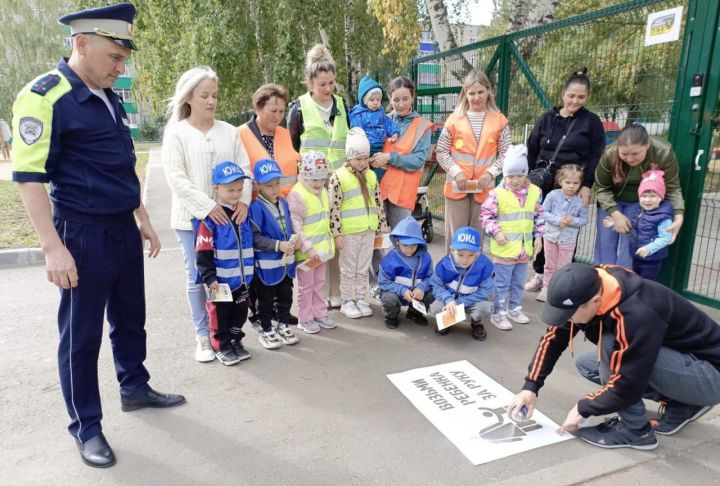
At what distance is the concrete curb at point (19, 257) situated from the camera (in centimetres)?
634

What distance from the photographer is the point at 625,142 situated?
390 centimetres

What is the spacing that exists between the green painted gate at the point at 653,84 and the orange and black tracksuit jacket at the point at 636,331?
2.19 metres

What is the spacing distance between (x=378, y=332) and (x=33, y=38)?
121 ft

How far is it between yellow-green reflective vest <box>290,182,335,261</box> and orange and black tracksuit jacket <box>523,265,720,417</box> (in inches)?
80.2

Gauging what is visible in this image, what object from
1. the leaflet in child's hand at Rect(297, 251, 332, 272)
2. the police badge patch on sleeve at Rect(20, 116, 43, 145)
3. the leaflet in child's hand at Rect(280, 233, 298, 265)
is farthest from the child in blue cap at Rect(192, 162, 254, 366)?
the police badge patch on sleeve at Rect(20, 116, 43, 145)

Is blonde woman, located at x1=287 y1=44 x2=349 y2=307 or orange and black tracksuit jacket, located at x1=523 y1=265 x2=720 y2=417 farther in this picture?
blonde woman, located at x1=287 y1=44 x2=349 y2=307

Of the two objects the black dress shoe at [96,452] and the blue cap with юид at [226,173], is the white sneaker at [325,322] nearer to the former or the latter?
the blue cap with юид at [226,173]

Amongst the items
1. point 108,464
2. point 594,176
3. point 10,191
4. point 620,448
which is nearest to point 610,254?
point 594,176

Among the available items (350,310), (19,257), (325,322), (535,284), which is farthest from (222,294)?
(19,257)

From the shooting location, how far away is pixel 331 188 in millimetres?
4145

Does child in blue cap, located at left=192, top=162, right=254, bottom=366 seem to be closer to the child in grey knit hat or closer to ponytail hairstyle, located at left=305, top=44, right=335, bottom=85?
ponytail hairstyle, located at left=305, top=44, right=335, bottom=85

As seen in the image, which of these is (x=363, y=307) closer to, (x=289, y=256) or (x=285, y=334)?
(x=285, y=334)

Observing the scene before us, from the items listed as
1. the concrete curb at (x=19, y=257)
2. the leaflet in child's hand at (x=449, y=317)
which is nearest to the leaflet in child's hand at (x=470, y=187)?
the leaflet in child's hand at (x=449, y=317)

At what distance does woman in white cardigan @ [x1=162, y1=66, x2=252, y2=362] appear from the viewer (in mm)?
3223
